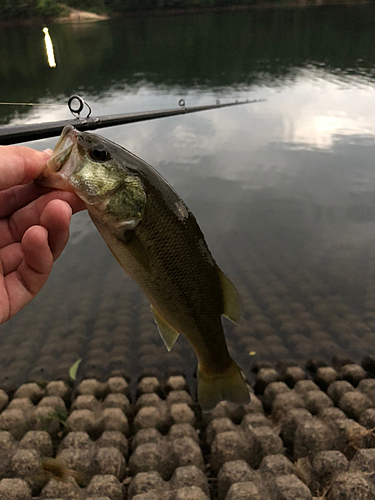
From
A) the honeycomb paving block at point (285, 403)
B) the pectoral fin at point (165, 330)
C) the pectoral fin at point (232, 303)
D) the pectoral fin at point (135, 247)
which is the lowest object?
the honeycomb paving block at point (285, 403)

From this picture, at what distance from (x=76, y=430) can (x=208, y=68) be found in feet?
100

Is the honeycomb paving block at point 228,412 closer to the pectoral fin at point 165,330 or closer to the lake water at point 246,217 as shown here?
the lake water at point 246,217

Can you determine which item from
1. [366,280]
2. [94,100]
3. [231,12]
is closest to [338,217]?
[366,280]

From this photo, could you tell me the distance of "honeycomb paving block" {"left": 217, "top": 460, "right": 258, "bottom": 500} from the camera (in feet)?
10.0

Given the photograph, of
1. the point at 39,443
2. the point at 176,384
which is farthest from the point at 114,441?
the point at 176,384

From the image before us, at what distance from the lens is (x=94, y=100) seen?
63.7 ft

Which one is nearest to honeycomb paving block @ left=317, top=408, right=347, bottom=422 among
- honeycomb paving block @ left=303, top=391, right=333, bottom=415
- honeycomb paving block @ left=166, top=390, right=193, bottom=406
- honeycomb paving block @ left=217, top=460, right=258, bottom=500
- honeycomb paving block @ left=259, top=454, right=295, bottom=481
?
honeycomb paving block @ left=303, top=391, right=333, bottom=415

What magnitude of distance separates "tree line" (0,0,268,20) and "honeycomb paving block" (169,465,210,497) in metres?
66.4

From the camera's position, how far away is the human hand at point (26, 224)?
164cm

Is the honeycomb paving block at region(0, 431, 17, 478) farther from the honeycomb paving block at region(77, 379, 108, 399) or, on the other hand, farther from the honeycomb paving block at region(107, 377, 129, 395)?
the honeycomb paving block at region(107, 377, 129, 395)

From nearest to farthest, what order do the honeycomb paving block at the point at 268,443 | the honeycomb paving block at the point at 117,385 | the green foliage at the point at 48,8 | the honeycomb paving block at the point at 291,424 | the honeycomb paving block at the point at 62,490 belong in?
1. the honeycomb paving block at the point at 62,490
2. the honeycomb paving block at the point at 268,443
3. the honeycomb paving block at the point at 291,424
4. the honeycomb paving block at the point at 117,385
5. the green foliage at the point at 48,8

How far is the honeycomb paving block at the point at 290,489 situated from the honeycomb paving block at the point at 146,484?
0.95 m

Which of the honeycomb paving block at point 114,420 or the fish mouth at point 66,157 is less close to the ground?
the fish mouth at point 66,157

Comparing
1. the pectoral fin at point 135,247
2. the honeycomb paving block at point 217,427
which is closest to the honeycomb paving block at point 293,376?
the honeycomb paving block at point 217,427
